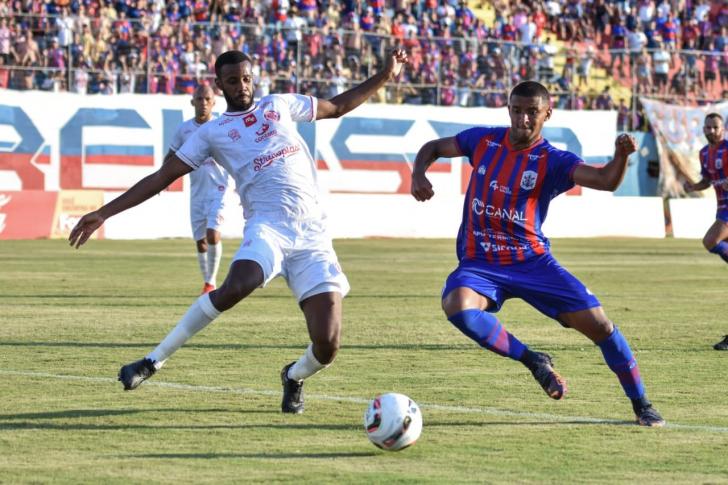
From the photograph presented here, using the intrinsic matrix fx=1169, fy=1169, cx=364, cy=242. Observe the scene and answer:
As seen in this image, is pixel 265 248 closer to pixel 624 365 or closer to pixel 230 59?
pixel 230 59

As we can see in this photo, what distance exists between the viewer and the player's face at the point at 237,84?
23.5 ft

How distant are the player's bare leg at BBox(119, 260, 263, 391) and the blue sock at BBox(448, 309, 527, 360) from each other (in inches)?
49.1

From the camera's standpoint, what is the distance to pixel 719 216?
47.0 feet

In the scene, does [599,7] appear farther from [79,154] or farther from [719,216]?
[719,216]

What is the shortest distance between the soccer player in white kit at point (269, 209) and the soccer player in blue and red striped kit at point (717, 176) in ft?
25.7

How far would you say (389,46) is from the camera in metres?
30.5

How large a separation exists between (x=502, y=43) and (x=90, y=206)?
39.6ft

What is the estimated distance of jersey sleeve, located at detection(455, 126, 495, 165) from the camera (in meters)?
7.60

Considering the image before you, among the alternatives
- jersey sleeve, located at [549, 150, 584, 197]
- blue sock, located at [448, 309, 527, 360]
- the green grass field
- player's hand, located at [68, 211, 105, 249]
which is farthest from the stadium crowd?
blue sock, located at [448, 309, 527, 360]

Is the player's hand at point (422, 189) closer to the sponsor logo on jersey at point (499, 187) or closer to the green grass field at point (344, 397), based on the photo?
the sponsor logo on jersey at point (499, 187)


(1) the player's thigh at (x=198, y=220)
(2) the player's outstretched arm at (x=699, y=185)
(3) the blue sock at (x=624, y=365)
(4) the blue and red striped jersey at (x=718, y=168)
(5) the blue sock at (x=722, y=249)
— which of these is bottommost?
(1) the player's thigh at (x=198, y=220)

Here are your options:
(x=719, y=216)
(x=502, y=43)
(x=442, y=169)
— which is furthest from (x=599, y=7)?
(x=719, y=216)

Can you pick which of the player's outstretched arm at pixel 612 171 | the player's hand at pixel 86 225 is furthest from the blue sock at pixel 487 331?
the player's hand at pixel 86 225

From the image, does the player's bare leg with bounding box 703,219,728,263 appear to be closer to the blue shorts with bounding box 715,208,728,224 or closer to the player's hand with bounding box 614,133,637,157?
the blue shorts with bounding box 715,208,728,224
